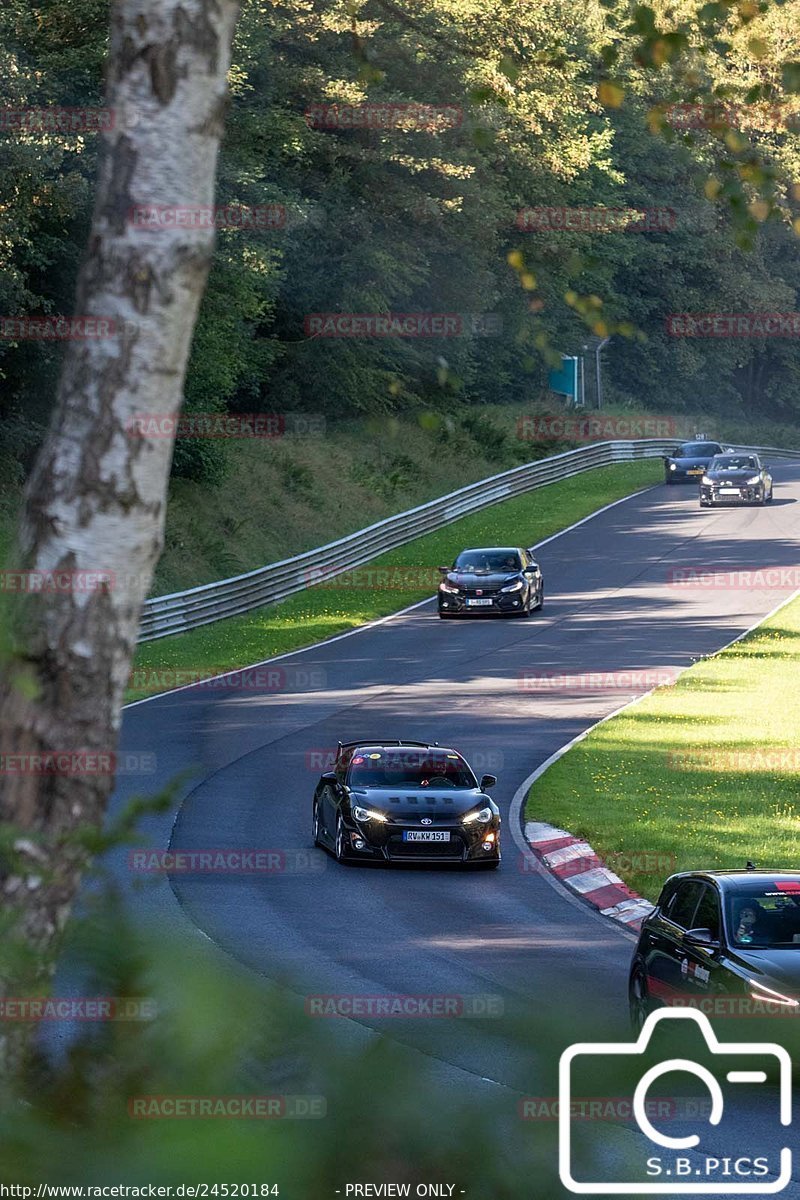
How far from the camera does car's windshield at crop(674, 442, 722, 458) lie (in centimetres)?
6644

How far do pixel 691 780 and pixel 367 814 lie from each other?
586 centimetres

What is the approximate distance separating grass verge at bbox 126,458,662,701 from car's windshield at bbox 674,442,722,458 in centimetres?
184

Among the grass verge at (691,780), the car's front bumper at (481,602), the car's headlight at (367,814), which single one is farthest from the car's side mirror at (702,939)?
the car's front bumper at (481,602)

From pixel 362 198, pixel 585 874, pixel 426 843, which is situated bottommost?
pixel 585 874

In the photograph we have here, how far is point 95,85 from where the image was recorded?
132 feet

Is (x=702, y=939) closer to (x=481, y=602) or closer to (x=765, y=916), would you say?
(x=765, y=916)

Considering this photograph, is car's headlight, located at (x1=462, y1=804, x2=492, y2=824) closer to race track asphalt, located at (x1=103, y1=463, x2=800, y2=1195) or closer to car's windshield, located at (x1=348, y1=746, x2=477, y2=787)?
race track asphalt, located at (x1=103, y1=463, x2=800, y2=1195)

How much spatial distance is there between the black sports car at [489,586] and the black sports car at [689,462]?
85.8 feet

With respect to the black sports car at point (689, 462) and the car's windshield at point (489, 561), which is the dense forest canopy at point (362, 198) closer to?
the car's windshield at point (489, 561)

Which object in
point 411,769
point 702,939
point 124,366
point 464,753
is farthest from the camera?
point 464,753

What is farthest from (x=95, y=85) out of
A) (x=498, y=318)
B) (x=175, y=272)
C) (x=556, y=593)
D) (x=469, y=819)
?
(x=175, y=272)

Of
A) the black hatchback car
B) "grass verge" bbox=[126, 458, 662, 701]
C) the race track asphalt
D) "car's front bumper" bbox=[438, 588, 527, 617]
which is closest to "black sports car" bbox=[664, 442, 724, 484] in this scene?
"grass verge" bbox=[126, 458, 662, 701]

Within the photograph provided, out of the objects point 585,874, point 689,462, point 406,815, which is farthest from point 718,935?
point 689,462

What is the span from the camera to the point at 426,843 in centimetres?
1955
